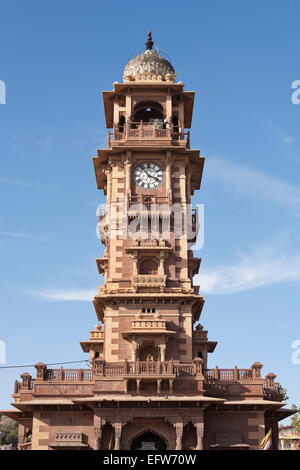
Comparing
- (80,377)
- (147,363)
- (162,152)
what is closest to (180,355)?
(147,363)

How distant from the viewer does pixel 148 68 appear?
2158 inches

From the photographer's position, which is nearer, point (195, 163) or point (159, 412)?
point (159, 412)

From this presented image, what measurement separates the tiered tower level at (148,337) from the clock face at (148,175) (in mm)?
74

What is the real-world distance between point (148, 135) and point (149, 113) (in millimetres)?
5777

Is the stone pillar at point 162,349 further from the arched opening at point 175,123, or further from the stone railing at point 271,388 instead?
the arched opening at point 175,123

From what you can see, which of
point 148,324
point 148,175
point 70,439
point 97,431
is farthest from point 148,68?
point 70,439

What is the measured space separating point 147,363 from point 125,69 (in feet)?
80.6

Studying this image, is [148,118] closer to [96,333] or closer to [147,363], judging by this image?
[96,333]

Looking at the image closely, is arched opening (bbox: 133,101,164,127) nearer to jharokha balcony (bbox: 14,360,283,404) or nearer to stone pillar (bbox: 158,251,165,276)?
stone pillar (bbox: 158,251,165,276)

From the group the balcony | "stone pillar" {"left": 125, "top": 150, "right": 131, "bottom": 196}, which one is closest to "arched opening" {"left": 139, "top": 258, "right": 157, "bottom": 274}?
the balcony

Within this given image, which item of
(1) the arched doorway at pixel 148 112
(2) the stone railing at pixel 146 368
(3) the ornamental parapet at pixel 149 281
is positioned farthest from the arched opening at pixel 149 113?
(2) the stone railing at pixel 146 368

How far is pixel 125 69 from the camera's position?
183 ft

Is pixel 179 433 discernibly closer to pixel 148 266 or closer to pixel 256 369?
pixel 256 369

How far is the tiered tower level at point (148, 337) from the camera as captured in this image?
43.0m
